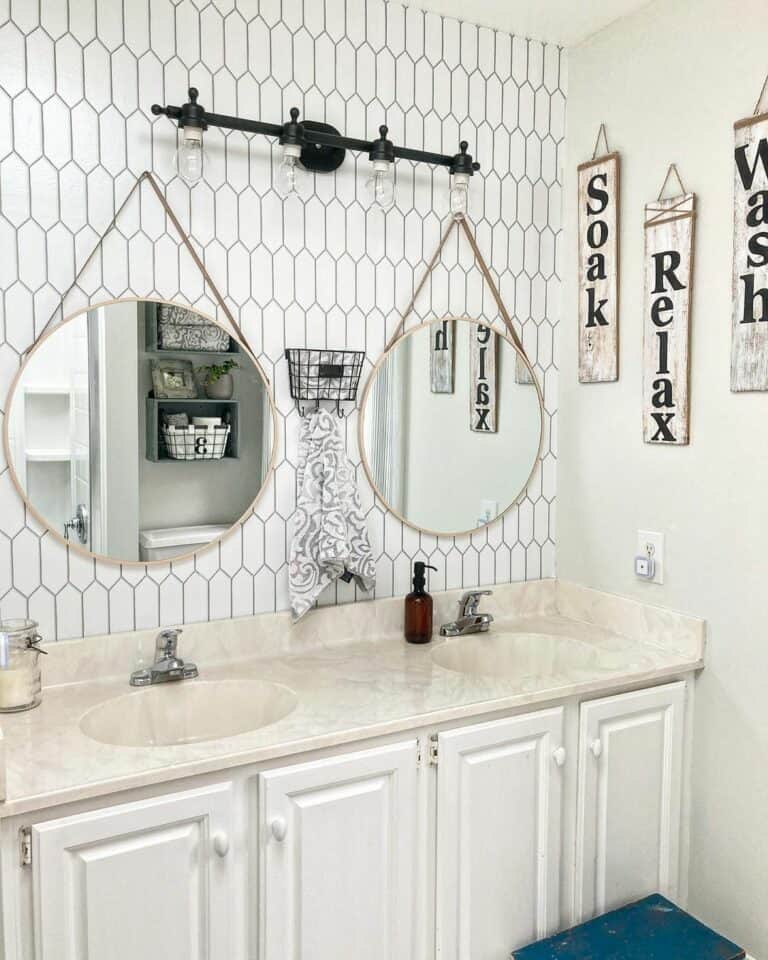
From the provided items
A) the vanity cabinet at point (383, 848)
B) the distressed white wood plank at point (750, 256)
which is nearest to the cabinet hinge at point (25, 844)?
the vanity cabinet at point (383, 848)

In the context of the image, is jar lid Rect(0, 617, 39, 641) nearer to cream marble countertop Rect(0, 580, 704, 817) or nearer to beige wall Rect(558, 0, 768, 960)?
cream marble countertop Rect(0, 580, 704, 817)

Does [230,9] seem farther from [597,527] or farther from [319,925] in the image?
[319,925]

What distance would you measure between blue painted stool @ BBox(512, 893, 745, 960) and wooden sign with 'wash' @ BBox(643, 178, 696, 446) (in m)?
1.19

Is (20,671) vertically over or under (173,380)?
under

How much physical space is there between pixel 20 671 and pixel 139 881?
1.77 ft

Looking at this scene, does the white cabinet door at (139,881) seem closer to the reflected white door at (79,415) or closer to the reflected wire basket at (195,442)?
the reflected white door at (79,415)

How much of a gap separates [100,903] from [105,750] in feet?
0.86

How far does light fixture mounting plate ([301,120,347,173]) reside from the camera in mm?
2168

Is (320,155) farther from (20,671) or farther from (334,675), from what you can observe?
(20,671)

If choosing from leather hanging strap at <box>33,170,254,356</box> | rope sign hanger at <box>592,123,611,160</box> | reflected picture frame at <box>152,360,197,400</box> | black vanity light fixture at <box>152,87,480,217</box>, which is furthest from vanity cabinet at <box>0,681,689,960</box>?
rope sign hanger at <box>592,123,611,160</box>

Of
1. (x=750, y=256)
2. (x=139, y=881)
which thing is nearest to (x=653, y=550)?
(x=750, y=256)

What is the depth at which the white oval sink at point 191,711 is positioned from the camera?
190 centimetres

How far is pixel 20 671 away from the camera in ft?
5.87

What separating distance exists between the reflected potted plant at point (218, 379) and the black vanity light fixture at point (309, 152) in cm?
45
